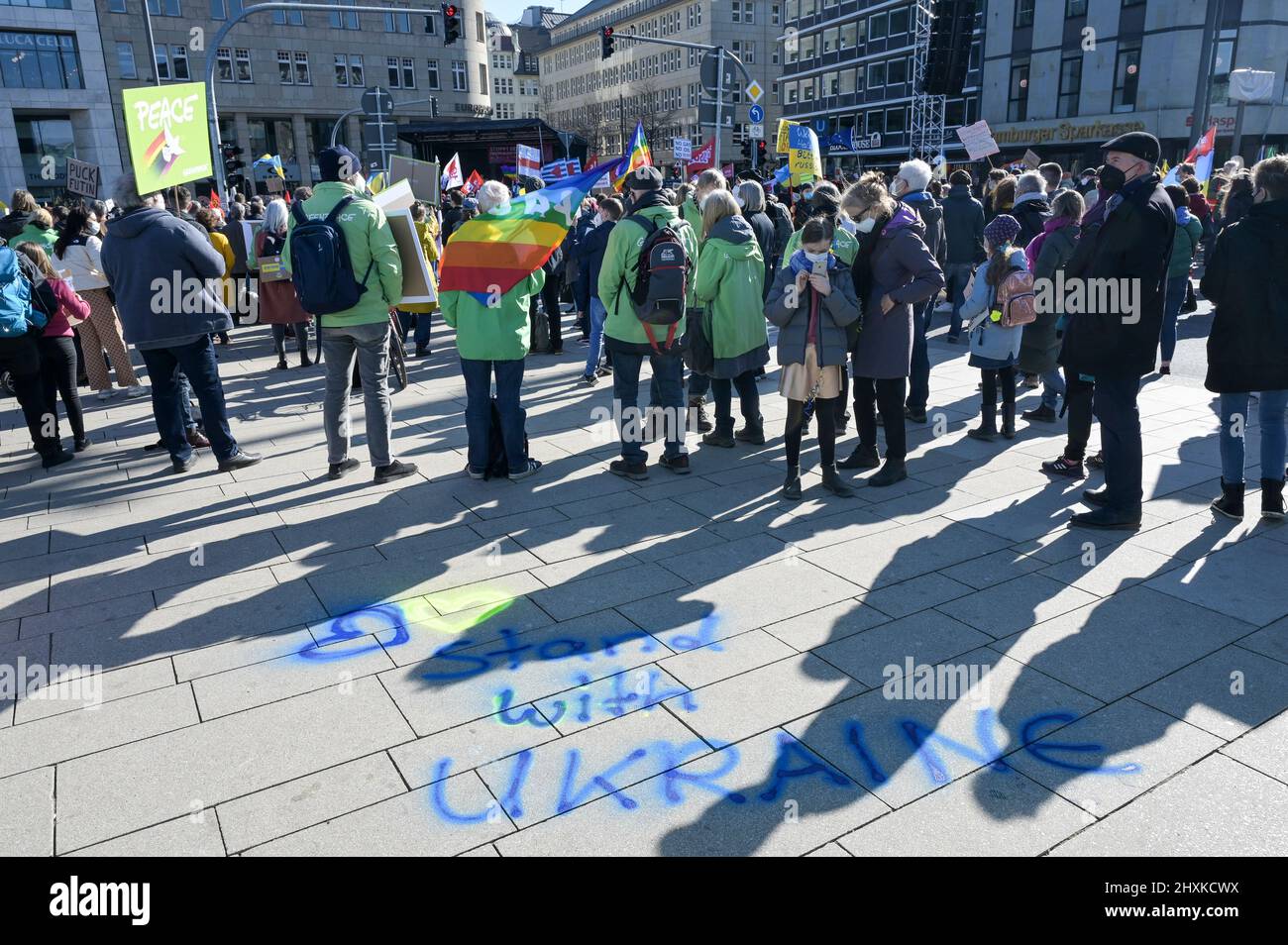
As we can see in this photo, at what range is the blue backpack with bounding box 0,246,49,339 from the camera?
22.1 feet

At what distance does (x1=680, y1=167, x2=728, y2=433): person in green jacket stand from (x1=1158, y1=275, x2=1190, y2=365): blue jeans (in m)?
4.64

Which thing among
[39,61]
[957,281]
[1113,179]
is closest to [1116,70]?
[957,281]

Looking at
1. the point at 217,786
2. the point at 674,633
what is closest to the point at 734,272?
the point at 674,633

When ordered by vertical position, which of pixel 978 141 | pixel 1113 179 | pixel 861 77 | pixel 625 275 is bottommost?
pixel 625 275

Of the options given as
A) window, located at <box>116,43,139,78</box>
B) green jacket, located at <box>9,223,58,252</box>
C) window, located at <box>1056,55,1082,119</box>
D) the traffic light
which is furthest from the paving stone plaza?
window, located at <box>116,43,139,78</box>

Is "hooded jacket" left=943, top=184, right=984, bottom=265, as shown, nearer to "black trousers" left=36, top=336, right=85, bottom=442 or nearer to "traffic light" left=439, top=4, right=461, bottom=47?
"black trousers" left=36, top=336, right=85, bottom=442

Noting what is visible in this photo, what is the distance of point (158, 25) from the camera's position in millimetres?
54594

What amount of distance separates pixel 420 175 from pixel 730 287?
22.6ft

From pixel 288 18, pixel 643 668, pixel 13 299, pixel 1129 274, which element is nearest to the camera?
pixel 643 668

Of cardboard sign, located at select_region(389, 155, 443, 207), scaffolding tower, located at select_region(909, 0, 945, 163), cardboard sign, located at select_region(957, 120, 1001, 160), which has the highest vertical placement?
scaffolding tower, located at select_region(909, 0, 945, 163)

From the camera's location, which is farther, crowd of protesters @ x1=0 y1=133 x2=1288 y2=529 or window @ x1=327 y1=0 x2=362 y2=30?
window @ x1=327 y1=0 x2=362 y2=30

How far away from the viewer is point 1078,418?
20.4 feet

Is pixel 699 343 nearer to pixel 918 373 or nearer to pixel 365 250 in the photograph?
pixel 918 373
